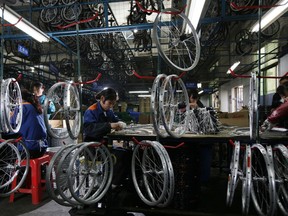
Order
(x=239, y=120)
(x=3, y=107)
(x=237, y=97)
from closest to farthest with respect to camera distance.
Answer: (x=3, y=107), (x=239, y=120), (x=237, y=97)

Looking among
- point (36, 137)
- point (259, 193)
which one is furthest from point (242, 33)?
point (36, 137)

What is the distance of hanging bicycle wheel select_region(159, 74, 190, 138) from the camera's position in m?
2.19

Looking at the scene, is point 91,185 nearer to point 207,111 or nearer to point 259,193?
point 207,111

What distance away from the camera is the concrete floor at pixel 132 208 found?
240 centimetres

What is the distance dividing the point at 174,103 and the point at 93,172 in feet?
4.00

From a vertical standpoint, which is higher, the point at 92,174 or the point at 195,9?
the point at 195,9

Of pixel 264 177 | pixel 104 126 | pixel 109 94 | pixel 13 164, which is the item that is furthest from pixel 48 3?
pixel 264 177

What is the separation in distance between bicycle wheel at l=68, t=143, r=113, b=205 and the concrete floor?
0.87 feet

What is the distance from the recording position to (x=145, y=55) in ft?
34.6

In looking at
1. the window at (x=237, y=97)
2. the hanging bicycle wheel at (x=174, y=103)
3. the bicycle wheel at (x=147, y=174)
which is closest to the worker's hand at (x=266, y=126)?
the hanging bicycle wheel at (x=174, y=103)

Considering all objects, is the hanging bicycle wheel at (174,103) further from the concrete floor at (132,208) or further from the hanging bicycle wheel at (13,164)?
the hanging bicycle wheel at (13,164)

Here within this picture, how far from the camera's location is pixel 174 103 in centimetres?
264

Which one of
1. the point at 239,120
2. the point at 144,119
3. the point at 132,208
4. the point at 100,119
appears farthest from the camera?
the point at 144,119

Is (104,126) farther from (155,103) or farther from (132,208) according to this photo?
(132,208)
